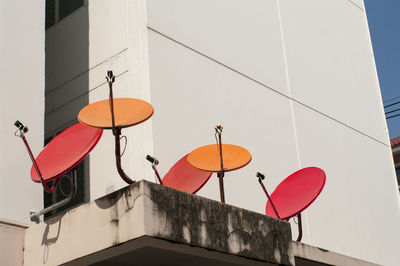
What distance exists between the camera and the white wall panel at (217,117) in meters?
11.8

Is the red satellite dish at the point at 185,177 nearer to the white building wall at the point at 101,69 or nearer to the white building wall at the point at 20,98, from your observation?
the white building wall at the point at 101,69

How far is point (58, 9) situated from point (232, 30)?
3.51 m

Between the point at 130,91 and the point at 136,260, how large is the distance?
3.50 meters

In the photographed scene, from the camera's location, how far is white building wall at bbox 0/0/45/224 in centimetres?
991

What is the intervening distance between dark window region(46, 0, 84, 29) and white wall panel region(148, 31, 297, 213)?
2458mm

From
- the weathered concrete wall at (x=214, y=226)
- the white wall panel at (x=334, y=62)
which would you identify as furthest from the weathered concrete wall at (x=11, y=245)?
the white wall panel at (x=334, y=62)

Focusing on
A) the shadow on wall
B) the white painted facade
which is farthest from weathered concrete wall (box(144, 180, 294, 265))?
the shadow on wall

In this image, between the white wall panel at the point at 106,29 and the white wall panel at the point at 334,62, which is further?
the white wall panel at the point at 334,62

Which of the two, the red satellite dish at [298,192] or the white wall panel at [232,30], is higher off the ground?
the white wall panel at [232,30]

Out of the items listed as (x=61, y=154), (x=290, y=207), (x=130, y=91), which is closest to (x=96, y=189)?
(x=130, y=91)

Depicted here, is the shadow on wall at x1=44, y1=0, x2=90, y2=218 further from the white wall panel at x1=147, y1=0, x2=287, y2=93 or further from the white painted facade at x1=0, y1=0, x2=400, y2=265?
the white wall panel at x1=147, y1=0, x2=287, y2=93

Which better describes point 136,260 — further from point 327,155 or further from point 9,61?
point 327,155

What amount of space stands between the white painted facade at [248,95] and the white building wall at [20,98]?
0.21 feet

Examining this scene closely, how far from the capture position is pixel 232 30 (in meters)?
14.2
